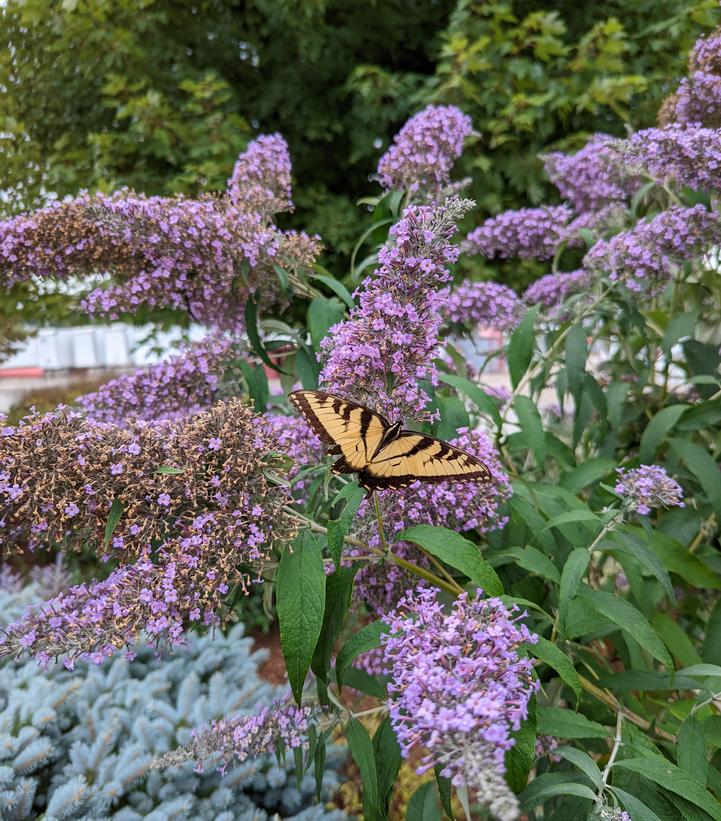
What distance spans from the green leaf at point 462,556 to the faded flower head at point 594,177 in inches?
70.9

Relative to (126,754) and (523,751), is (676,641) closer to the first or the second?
(523,751)

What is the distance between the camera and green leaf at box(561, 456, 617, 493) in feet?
6.17

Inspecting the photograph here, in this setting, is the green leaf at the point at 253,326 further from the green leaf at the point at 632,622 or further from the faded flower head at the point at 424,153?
the green leaf at the point at 632,622

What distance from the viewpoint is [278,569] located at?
3.81ft

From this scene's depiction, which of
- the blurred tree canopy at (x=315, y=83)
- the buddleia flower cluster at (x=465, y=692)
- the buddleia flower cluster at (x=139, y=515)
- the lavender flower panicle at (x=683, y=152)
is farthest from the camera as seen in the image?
→ the blurred tree canopy at (x=315, y=83)

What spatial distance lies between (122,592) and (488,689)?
0.62 meters

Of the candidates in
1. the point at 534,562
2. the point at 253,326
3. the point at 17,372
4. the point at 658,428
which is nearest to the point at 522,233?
the point at 658,428

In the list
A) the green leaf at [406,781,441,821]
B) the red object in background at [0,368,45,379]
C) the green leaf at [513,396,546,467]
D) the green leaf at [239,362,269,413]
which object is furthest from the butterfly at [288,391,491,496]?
the red object in background at [0,368,45,379]

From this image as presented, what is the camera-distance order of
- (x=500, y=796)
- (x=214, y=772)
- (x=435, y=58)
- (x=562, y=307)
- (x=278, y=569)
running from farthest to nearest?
(x=435, y=58), (x=214, y=772), (x=562, y=307), (x=278, y=569), (x=500, y=796)

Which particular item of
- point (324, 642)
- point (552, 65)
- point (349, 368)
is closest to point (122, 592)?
point (324, 642)

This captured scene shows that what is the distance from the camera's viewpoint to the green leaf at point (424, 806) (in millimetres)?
1477

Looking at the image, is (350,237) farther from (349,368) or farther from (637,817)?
(637,817)

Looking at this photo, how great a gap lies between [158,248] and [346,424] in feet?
2.96

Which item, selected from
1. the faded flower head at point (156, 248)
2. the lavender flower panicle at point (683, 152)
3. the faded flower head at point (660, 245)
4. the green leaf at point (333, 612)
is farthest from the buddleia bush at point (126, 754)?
the lavender flower panicle at point (683, 152)
